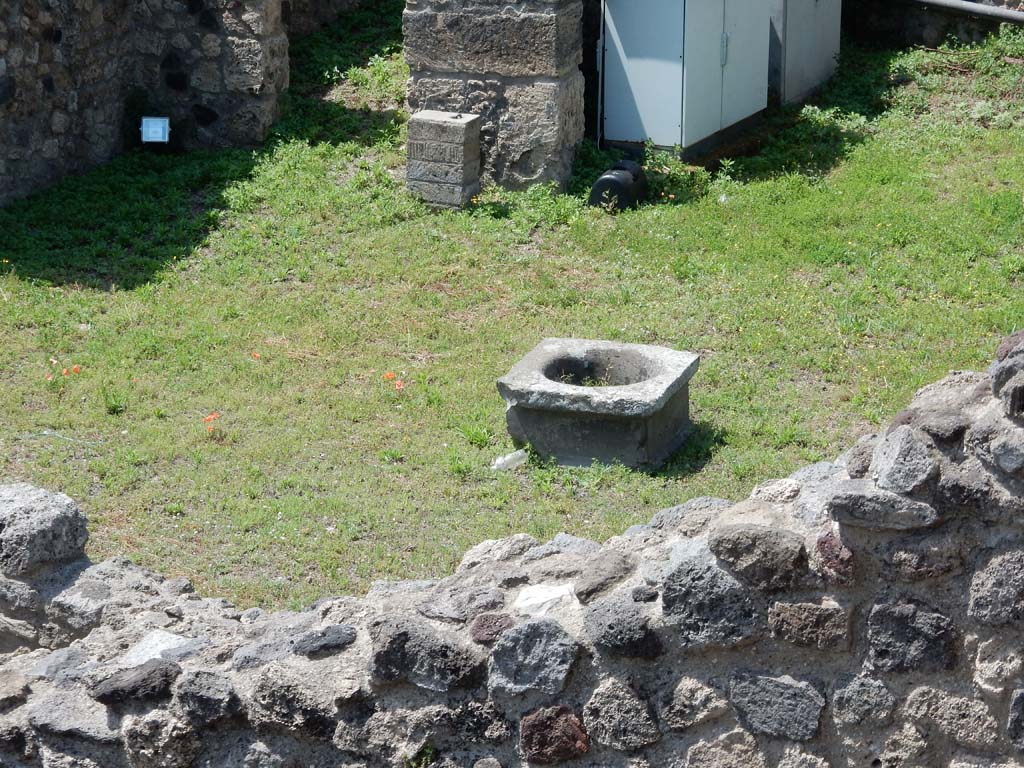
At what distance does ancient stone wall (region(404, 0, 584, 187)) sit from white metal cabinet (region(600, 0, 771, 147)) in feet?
1.07

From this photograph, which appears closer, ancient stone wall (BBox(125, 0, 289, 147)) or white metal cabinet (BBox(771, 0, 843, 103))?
ancient stone wall (BBox(125, 0, 289, 147))

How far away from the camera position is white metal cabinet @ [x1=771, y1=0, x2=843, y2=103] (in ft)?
37.7

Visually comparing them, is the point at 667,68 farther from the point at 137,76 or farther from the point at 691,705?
the point at 691,705

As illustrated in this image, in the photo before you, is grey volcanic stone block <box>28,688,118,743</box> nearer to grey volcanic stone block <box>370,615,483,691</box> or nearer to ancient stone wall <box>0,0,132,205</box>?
grey volcanic stone block <box>370,615,483,691</box>

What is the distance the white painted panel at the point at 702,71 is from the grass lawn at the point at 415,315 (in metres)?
0.40

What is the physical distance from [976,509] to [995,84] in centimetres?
953

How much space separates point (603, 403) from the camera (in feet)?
19.8

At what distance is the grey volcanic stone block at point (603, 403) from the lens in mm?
6078

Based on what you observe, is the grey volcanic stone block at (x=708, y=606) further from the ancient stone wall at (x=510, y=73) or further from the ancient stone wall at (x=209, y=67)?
the ancient stone wall at (x=209, y=67)

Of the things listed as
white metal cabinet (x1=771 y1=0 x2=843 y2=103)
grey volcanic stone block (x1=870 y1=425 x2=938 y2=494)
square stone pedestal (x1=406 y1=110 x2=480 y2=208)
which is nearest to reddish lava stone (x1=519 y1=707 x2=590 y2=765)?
grey volcanic stone block (x1=870 y1=425 x2=938 y2=494)

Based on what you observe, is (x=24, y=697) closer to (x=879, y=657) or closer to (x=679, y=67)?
(x=879, y=657)

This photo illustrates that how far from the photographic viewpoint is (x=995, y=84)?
11250mm

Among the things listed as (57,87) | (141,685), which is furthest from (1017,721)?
(57,87)

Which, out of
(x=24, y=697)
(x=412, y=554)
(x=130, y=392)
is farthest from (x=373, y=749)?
(x=130, y=392)
